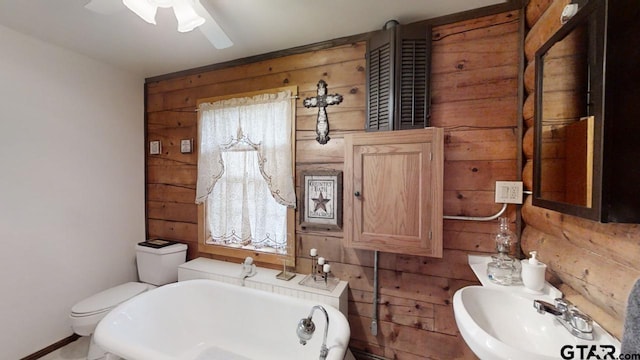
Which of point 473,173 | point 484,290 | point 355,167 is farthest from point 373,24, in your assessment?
point 484,290

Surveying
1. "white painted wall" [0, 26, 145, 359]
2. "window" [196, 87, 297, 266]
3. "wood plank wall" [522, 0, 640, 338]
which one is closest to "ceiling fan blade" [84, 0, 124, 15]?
"window" [196, 87, 297, 266]

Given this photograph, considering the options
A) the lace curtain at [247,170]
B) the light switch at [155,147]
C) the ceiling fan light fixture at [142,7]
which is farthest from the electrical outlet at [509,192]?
the light switch at [155,147]

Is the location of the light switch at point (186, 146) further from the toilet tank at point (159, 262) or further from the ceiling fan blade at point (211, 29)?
the ceiling fan blade at point (211, 29)

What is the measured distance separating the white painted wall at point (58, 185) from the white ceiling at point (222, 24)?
277 mm

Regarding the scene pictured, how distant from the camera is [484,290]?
3.95ft

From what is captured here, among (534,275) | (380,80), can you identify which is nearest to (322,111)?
(380,80)

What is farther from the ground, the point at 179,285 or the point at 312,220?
the point at 312,220

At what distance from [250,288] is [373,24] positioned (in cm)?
215

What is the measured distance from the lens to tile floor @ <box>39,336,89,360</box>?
1.91 metres

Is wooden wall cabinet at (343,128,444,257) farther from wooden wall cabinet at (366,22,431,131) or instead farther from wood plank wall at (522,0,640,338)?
wood plank wall at (522,0,640,338)

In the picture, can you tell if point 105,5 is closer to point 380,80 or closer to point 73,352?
point 380,80

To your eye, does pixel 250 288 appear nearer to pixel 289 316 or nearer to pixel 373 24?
pixel 289 316

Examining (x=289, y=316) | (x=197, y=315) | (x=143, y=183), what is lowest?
(x=197, y=315)

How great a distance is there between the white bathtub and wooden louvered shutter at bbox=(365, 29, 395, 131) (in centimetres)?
129
